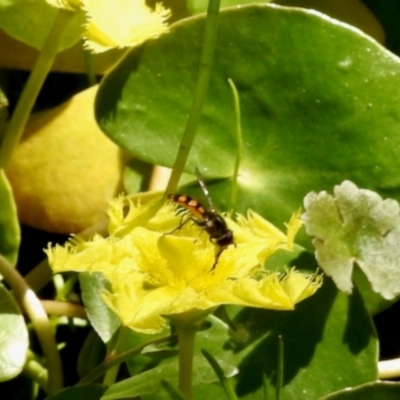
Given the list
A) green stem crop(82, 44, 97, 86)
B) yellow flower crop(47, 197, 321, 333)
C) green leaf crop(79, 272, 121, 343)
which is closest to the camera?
yellow flower crop(47, 197, 321, 333)

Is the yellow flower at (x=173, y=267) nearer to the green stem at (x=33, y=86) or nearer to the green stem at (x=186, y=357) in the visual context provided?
the green stem at (x=186, y=357)

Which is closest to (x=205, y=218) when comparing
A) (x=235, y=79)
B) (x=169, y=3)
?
(x=235, y=79)

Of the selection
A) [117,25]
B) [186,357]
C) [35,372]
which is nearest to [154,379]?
[186,357]

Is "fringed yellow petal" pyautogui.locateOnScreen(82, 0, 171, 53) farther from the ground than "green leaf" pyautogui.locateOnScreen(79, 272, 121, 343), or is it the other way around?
"fringed yellow petal" pyautogui.locateOnScreen(82, 0, 171, 53)

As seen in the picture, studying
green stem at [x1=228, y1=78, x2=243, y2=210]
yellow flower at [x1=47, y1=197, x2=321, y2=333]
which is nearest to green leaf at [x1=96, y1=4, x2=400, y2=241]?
green stem at [x1=228, y1=78, x2=243, y2=210]

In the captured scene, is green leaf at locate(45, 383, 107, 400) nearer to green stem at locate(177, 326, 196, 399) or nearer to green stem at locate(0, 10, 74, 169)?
green stem at locate(177, 326, 196, 399)

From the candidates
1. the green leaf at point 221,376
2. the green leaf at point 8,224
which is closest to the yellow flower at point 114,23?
the green leaf at point 8,224

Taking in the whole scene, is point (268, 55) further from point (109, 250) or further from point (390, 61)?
point (109, 250)
